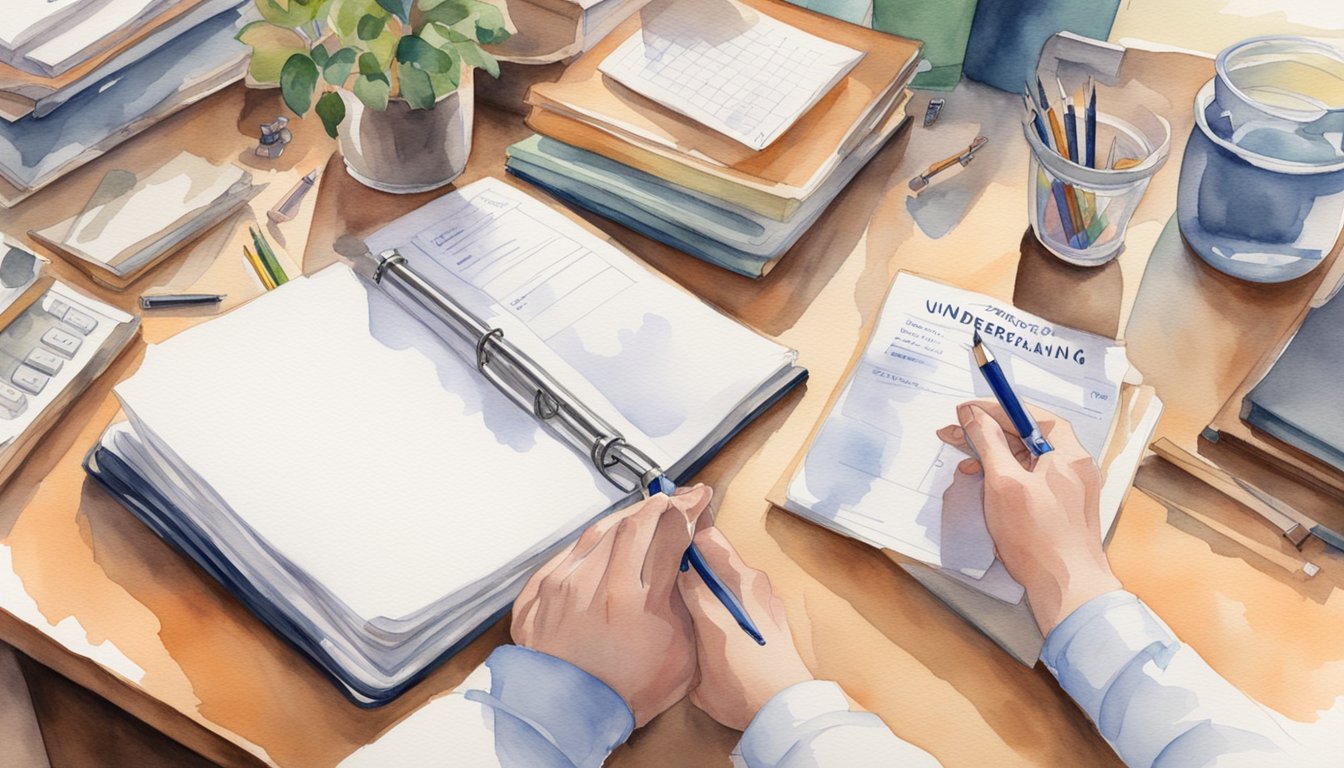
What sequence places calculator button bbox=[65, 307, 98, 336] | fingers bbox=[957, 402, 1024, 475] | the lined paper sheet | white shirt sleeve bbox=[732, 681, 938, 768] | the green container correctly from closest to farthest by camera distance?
white shirt sleeve bbox=[732, 681, 938, 768], fingers bbox=[957, 402, 1024, 475], calculator button bbox=[65, 307, 98, 336], the lined paper sheet, the green container

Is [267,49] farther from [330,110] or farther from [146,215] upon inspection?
[146,215]

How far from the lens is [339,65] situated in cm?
77

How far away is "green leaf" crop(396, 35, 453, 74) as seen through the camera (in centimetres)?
79

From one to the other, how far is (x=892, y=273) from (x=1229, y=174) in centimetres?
27

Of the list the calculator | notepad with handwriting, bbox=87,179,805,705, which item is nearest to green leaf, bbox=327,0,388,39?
notepad with handwriting, bbox=87,179,805,705

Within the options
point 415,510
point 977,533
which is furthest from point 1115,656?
point 415,510

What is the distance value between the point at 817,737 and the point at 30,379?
1.93ft

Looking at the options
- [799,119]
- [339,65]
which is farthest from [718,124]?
[339,65]

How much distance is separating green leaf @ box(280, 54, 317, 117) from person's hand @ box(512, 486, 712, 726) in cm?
42

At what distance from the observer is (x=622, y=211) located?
0.89 m

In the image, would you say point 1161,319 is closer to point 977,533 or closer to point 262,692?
point 977,533

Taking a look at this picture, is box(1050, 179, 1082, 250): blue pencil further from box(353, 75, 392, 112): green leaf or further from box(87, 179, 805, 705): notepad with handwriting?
box(353, 75, 392, 112): green leaf

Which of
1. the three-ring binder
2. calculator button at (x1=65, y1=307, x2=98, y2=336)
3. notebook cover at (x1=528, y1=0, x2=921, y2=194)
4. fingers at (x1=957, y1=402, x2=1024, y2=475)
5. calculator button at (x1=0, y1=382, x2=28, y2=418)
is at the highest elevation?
notebook cover at (x1=528, y1=0, x2=921, y2=194)

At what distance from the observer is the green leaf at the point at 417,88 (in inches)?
31.4
